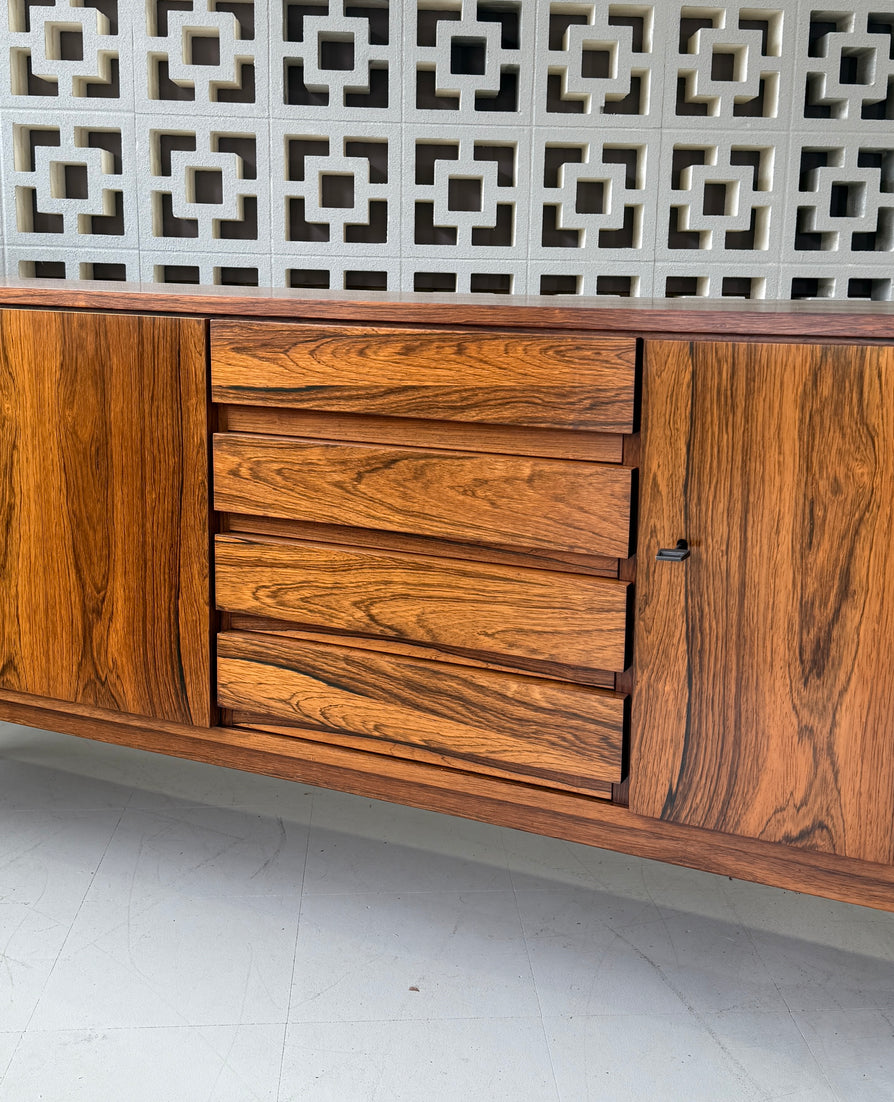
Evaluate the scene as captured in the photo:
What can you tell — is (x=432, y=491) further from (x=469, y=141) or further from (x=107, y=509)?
(x=469, y=141)

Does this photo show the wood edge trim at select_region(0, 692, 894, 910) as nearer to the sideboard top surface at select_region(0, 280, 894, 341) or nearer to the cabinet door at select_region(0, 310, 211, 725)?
the cabinet door at select_region(0, 310, 211, 725)

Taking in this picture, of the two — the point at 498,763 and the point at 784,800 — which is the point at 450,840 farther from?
the point at 784,800

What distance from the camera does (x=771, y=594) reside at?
922 mm

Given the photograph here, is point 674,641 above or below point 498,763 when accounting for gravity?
above

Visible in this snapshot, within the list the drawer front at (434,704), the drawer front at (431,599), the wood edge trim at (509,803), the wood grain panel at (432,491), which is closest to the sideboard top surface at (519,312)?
the wood grain panel at (432,491)

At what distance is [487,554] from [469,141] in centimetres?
107

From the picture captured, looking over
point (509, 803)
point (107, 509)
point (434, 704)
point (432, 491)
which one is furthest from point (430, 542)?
point (107, 509)

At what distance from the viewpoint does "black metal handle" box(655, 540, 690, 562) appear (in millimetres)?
950

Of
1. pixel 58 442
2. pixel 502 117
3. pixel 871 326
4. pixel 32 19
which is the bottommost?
pixel 58 442

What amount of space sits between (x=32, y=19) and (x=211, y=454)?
1.21 metres

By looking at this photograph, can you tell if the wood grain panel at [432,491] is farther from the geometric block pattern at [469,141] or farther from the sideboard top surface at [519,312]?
the geometric block pattern at [469,141]

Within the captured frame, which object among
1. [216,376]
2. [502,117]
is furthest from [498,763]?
[502,117]

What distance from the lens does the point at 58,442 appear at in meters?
1.22

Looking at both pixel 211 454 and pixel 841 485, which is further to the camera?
pixel 211 454
